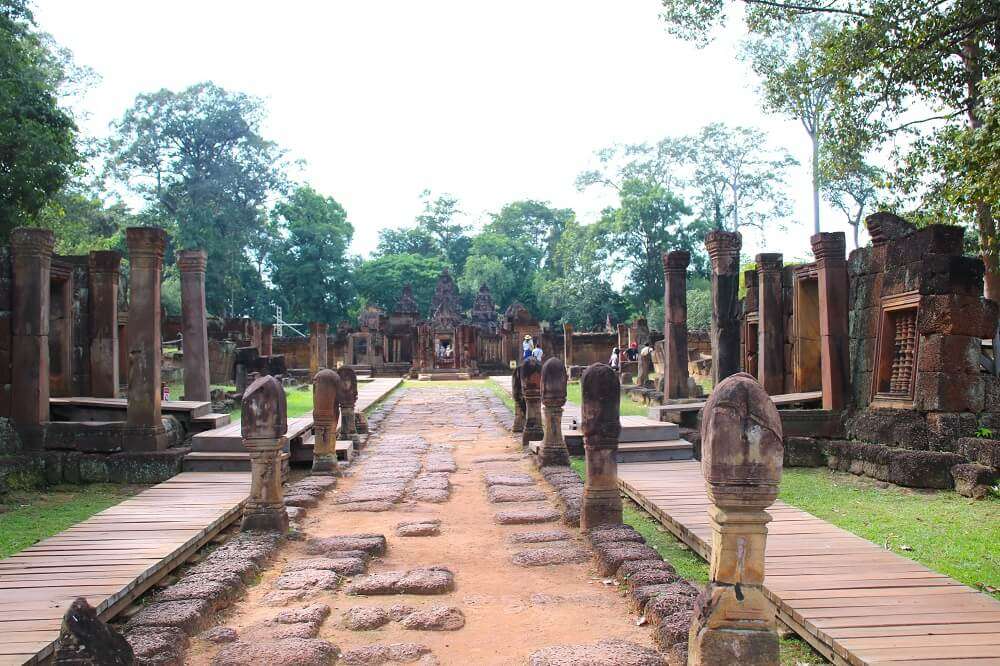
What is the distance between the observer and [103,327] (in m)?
13.1

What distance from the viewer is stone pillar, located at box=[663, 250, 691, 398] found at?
Result: 599 inches

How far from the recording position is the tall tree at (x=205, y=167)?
146 ft

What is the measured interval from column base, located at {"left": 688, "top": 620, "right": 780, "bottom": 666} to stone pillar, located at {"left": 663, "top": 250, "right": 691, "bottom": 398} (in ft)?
38.1

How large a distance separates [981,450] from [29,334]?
11.0 m

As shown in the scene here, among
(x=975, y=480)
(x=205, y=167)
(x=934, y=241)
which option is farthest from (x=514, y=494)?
(x=205, y=167)

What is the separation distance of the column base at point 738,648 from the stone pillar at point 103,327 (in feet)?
38.8

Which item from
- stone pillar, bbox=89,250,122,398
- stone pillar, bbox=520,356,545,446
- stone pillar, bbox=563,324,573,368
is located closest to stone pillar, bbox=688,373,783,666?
stone pillar, bbox=520,356,545,446

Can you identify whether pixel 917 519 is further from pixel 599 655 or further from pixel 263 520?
pixel 263 520

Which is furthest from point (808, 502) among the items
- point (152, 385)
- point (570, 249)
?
point (570, 249)

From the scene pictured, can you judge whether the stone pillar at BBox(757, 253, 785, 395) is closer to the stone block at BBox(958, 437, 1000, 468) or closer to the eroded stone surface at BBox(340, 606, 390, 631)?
the stone block at BBox(958, 437, 1000, 468)

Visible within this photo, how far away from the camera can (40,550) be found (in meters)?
5.75

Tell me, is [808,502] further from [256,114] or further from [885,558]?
[256,114]

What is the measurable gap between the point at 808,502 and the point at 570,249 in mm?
39915

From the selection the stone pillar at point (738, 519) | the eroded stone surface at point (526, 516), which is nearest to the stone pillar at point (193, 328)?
the eroded stone surface at point (526, 516)
